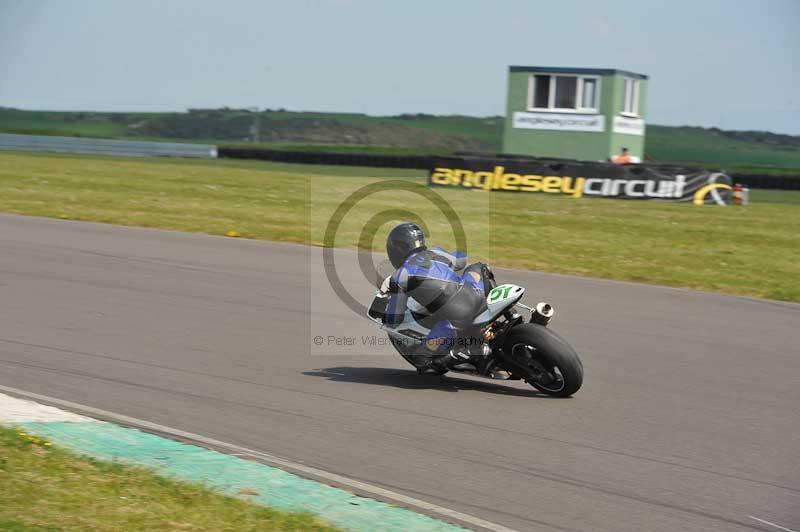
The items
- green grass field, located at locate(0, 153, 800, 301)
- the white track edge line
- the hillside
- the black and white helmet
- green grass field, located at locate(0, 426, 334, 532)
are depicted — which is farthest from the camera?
the hillside

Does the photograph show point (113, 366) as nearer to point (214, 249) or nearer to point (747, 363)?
point (747, 363)

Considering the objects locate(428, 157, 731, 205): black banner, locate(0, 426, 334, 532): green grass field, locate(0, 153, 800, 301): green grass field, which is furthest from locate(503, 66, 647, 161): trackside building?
locate(0, 426, 334, 532): green grass field

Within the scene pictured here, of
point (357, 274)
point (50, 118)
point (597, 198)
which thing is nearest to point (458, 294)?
point (357, 274)

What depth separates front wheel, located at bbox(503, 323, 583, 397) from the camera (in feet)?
22.8

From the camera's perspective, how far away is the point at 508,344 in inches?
279

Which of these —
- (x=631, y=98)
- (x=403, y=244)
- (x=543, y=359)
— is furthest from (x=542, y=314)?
(x=631, y=98)

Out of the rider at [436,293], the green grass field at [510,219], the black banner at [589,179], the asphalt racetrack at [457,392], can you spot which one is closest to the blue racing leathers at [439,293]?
the rider at [436,293]

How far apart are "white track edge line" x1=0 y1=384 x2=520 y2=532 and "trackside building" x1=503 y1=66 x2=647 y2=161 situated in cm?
2899

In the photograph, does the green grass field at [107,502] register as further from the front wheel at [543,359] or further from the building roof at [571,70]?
the building roof at [571,70]

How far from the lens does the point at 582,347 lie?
353 inches

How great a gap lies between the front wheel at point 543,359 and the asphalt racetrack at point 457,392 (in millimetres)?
116

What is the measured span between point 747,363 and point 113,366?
5348 mm

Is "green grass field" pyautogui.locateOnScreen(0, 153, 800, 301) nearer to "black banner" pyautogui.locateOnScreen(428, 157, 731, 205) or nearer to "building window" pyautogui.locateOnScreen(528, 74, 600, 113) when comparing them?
"black banner" pyautogui.locateOnScreen(428, 157, 731, 205)

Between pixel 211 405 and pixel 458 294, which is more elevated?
pixel 458 294
